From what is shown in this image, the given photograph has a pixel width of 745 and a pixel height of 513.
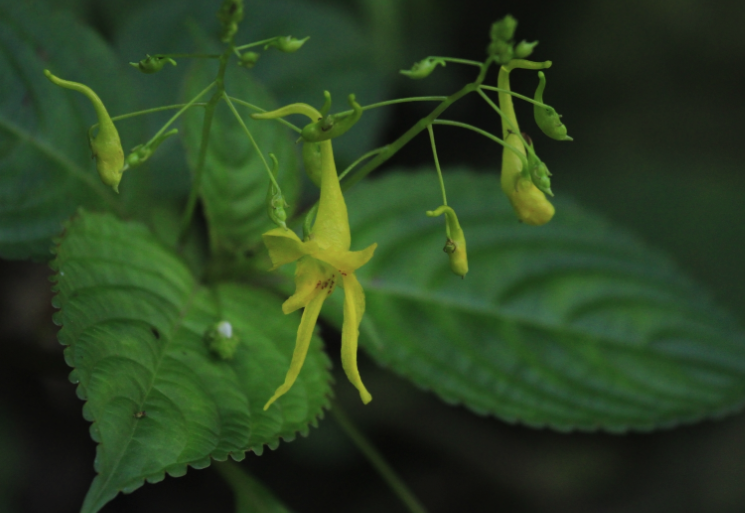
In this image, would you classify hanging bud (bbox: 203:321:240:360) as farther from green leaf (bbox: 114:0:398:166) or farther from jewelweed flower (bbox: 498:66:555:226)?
green leaf (bbox: 114:0:398:166)

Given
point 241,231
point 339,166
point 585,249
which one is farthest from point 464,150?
point 241,231

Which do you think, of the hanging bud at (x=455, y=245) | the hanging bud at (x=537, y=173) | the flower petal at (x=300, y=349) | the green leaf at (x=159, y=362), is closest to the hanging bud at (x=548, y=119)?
the hanging bud at (x=537, y=173)

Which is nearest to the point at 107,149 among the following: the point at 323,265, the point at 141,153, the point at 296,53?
the point at 141,153

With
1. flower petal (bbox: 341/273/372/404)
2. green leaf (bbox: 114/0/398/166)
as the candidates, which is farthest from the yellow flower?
green leaf (bbox: 114/0/398/166)

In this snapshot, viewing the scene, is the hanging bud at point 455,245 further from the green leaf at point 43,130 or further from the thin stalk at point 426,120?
the green leaf at point 43,130

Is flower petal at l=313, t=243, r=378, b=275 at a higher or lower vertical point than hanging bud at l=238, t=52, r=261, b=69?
lower

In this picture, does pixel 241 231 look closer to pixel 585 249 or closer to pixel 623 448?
pixel 585 249
